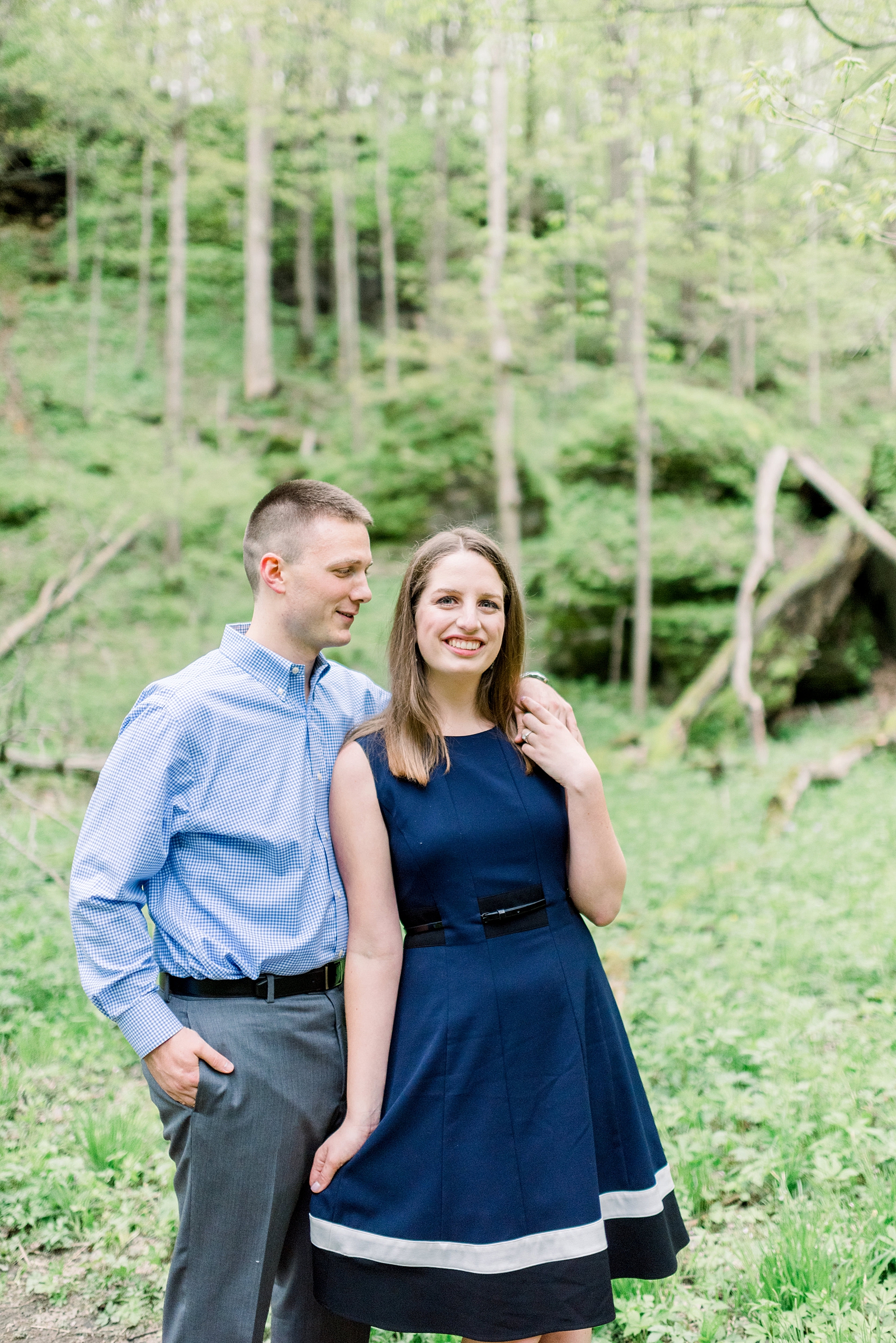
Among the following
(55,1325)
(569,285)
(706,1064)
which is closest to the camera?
(55,1325)

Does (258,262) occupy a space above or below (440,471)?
above

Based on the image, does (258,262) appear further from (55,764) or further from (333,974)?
(333,974)

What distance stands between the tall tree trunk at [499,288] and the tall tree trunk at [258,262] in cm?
757

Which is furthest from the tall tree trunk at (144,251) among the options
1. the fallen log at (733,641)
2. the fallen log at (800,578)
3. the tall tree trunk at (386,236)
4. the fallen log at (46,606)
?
the fallen log at (733,641)

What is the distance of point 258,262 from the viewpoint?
19.7 metres

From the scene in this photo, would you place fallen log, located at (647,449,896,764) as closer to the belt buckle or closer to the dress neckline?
the dress neckline

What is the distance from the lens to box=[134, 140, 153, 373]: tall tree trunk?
2127 cm

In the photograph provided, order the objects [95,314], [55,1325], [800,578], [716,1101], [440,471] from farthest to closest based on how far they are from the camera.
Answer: [95,314] → [440,471] → [800,578] → [716,1101] → [55,1325]

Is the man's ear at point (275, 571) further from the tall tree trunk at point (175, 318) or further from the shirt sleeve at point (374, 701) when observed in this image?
the tall tree trunk at point (175, 318)

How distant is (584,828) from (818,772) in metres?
7.18

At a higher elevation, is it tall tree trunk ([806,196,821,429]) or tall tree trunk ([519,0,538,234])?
tall tree trunk ([519,0,538,234])

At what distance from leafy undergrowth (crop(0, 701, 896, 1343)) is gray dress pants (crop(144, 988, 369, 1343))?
3.58 ft

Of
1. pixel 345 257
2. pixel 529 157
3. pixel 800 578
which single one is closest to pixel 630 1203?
pixel 800 578

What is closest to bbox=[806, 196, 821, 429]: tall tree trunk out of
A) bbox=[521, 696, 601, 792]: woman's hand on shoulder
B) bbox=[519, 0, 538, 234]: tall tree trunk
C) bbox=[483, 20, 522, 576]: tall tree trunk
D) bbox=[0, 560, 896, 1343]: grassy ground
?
bbox=[483, 20, 522, 576]: tall tree trunk
